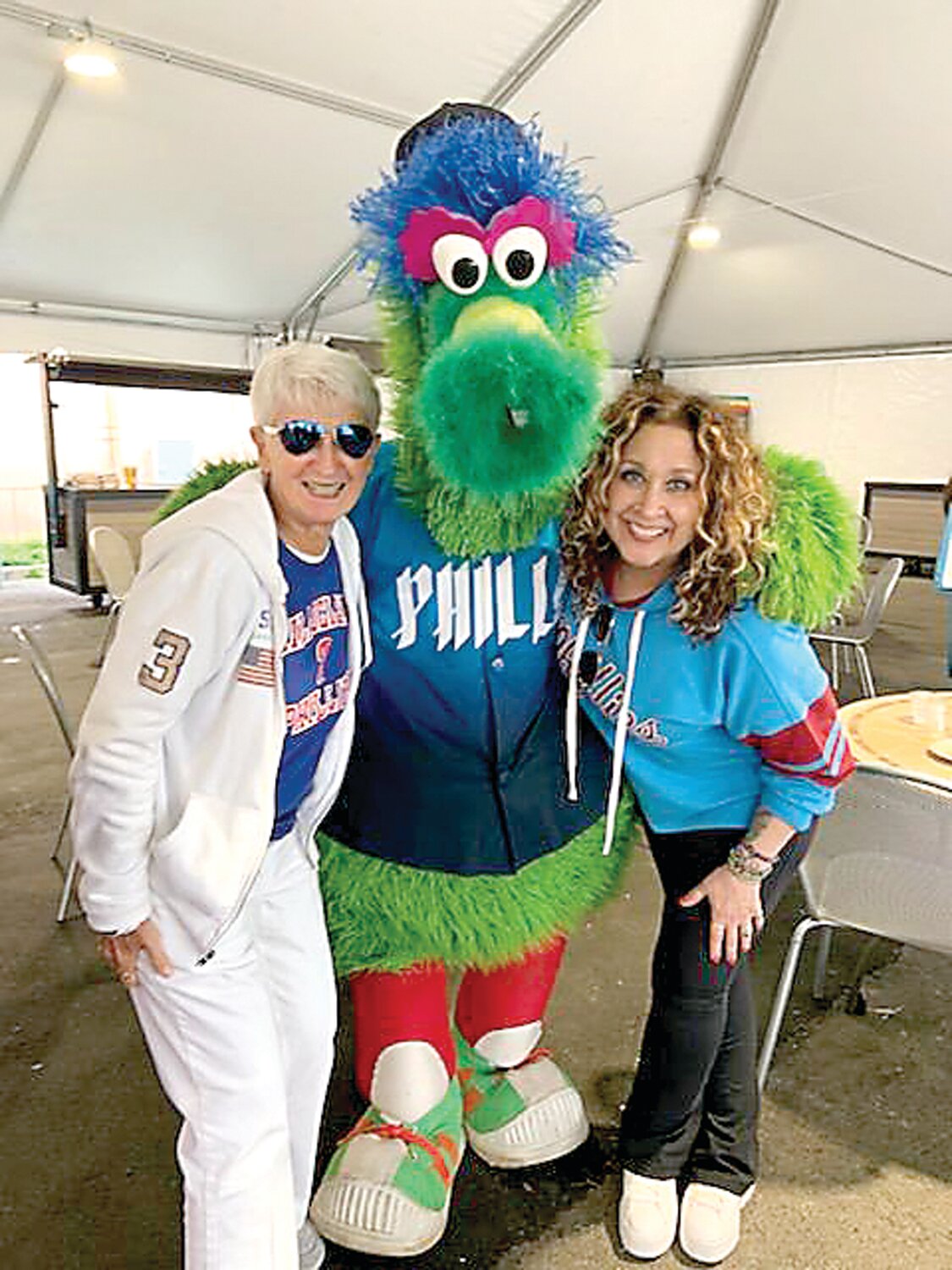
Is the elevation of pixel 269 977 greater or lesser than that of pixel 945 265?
lesser

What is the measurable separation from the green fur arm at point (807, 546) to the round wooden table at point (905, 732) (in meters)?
0.58

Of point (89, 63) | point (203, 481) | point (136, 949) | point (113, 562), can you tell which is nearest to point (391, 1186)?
point (136, 949)

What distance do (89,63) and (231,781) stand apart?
478 centimetres

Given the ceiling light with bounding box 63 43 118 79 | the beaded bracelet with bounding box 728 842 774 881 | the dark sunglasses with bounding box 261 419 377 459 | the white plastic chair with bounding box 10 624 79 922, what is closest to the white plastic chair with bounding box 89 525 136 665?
the white plastic chair with bounding box 10 624 79 922

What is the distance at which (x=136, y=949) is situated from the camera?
1102 mm

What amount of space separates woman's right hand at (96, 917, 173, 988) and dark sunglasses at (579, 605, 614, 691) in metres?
0.62

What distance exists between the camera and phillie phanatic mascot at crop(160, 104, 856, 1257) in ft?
3.85

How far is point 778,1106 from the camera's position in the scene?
182cm

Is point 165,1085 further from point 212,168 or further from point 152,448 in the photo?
point 152,448

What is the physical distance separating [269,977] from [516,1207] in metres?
0.66

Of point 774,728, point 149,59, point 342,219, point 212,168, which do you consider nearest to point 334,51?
point 149,59

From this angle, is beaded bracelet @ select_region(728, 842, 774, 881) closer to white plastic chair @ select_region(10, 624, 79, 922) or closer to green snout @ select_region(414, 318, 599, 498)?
green snout @ select_region(414, 318, 599, 498)

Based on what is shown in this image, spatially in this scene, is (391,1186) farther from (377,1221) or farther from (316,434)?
(316,434)

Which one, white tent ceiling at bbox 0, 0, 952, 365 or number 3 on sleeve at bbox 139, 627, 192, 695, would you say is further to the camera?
white tent ceiling at bbox 0, 0, 952, 365
